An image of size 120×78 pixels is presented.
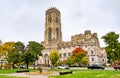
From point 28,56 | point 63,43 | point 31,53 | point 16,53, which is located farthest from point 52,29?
point 28,56

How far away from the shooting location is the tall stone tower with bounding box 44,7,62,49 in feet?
390

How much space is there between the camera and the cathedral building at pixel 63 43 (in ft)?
337

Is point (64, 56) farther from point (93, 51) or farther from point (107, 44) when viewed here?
point (107, 44)

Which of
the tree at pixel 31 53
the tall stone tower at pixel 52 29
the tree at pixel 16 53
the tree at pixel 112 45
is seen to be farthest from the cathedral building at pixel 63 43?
the tree at pixel 112 45

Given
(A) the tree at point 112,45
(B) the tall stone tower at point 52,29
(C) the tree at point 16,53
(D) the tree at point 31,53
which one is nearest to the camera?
(A) the tree at point 112,45

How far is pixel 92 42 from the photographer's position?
102 meters

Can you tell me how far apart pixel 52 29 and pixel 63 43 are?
11143 millimetres

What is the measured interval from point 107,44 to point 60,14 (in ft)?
260

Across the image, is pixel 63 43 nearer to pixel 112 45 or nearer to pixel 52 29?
pixel 52 29

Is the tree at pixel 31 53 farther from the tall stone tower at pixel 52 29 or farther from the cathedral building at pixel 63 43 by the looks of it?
the tall stone tower at pixel 52 29

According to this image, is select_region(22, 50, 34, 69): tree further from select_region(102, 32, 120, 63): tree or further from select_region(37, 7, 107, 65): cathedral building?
select_region(37, 7, 107, 65): cathedral building

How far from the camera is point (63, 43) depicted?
117 metres

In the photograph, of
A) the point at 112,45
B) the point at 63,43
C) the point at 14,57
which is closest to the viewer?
the point at 112,45

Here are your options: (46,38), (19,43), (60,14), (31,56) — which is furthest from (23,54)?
(60,14)
